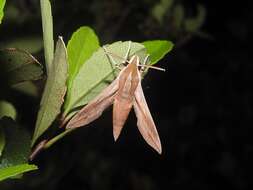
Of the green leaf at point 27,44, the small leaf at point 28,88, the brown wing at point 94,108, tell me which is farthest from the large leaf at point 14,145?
the small leaf at point 28,88

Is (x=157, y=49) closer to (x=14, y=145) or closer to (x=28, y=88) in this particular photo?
(x=14, y=145)

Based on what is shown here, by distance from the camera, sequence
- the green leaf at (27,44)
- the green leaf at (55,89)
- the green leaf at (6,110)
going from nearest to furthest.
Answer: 1. the green leaf at (55,89)
2. the green leaf at (6,110)
3. the green leaf at (27,44)

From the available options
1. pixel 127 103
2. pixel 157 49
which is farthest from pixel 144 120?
pixel 157 49

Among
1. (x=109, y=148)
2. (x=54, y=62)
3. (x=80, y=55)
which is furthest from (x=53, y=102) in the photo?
(x=109, y=148)

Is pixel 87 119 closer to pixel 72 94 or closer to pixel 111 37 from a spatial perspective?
pixel 72 94

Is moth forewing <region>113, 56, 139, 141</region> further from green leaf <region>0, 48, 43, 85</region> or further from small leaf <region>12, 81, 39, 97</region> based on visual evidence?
small leaf <region>12, 81, 39, 97</region>

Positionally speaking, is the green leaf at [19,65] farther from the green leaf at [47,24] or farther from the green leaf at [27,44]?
the green leaf at [27,44]

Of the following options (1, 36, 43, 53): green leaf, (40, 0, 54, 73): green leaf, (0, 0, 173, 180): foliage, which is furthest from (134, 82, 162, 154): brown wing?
(40, 0, 54, 73): green leaf
